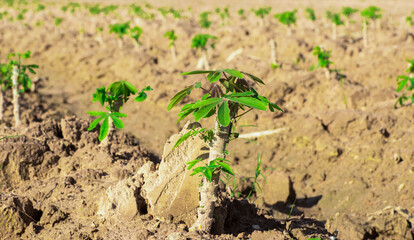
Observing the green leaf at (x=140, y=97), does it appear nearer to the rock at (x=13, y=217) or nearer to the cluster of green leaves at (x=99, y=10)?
the rock at (x=13, y=217)

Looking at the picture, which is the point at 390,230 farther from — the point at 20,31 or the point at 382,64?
the point at 20,31

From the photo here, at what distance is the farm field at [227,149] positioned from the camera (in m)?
3.14

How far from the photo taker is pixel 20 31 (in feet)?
45.3

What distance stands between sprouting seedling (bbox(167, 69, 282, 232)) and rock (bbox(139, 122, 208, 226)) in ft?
0.68

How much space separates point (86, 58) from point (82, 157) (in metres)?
7.22

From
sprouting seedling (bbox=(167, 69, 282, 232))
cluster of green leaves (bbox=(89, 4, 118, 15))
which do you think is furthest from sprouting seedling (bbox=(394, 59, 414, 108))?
cluster of green leaves (bbox=(89, 4, 118, 15))

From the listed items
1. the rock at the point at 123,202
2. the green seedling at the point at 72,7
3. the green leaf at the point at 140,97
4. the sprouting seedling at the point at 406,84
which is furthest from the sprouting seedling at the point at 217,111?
the green seedling at the point at 72,7

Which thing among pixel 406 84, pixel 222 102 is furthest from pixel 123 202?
pixel 406 84

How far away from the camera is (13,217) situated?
314cm

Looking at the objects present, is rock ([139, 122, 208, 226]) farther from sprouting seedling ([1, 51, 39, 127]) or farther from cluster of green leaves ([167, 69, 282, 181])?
sprouting seedling ([1, 51, 39, 127])

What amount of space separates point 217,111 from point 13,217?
6.25 ft

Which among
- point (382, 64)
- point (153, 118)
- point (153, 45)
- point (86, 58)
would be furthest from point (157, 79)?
point (382, 64)

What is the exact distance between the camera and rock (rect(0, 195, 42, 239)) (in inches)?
123

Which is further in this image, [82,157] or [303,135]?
[303,135]
